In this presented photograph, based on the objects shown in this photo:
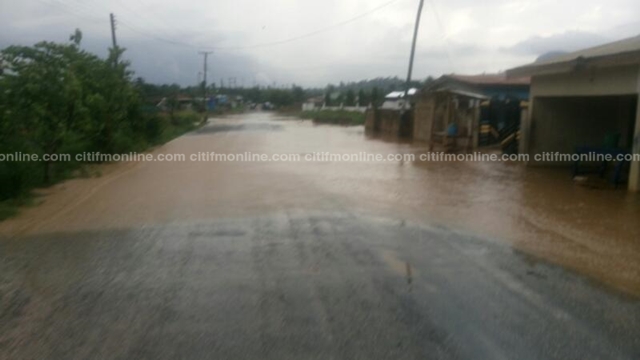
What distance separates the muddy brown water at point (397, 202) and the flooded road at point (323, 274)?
60 mm

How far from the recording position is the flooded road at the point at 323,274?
5.12m

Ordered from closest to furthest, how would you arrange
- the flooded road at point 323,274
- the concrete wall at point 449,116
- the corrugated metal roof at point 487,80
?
the flooded road at point 323,274 < the concrete wall at point 449,116 < the corrugated metal roof at point 487,80

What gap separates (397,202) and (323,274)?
559 centimetres

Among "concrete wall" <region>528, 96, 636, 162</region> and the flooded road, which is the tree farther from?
"concrete wall" <region>528, 96, 636, 162</region>

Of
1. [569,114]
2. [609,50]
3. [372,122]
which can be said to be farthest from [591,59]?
[372,122]

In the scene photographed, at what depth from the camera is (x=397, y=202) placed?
1246 cm

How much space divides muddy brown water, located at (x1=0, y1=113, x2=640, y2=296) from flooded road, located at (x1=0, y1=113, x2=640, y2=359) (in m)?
0.06

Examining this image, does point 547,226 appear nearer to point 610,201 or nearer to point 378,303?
point 610,201

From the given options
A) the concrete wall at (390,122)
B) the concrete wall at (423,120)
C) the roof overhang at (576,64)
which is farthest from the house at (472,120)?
the concrete wall at (390,122)

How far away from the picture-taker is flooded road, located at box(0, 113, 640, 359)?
5117mm

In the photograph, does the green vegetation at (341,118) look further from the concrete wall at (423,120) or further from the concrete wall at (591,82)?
the concrete wall at (591,82)

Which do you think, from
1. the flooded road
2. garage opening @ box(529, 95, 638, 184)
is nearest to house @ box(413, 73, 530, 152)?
garage opening @ box(529, 95, 638, 184)

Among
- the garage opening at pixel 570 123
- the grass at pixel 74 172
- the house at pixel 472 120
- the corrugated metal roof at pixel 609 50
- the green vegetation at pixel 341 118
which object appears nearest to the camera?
the grass at pixel 74 172

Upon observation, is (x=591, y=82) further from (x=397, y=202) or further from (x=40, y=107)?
(x=40, y=107)
